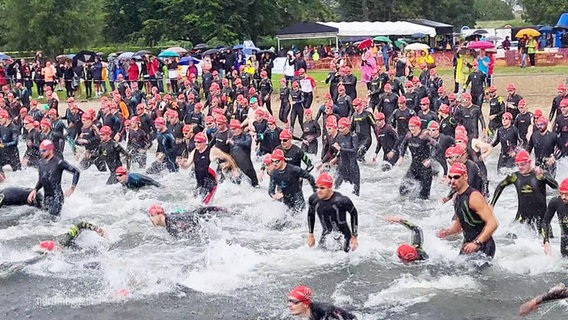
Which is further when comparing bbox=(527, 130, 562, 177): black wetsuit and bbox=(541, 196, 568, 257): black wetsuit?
bbox=(527, 130, 562, 177): black wetsuit

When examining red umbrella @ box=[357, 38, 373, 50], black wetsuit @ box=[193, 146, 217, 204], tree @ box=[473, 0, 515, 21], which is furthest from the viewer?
tree @ box=[473, 0, 515, 21]

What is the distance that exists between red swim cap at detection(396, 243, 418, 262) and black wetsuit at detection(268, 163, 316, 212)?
2051 millimetres

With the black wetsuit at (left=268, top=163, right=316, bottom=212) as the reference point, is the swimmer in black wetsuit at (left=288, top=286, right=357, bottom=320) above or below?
below

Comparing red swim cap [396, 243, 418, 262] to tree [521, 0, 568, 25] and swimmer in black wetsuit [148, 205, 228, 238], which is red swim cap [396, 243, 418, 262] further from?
tree [521, 0, 568, 25]

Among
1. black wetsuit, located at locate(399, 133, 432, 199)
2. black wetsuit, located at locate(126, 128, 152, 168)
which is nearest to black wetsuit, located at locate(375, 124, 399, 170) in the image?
black wetsuit, located at locate(399, 133, 432, 199)

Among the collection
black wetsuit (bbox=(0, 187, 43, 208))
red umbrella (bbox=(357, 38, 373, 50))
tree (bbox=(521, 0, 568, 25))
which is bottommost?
black wetsuit (bbox=(0, 187, 43, 208))

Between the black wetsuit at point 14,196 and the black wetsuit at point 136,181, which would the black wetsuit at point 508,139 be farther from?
the black wetsuit at point 14,196

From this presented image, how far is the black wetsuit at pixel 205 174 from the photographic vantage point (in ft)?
42.8

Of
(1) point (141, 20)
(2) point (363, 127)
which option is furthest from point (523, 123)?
(1) point (141, 20)

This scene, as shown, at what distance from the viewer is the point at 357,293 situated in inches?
365

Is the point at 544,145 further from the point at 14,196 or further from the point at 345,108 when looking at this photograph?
the point at 14,196

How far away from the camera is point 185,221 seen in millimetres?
10984

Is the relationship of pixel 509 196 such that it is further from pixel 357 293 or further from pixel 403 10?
pixel 403 10

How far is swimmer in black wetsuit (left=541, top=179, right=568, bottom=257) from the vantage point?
8.42m
